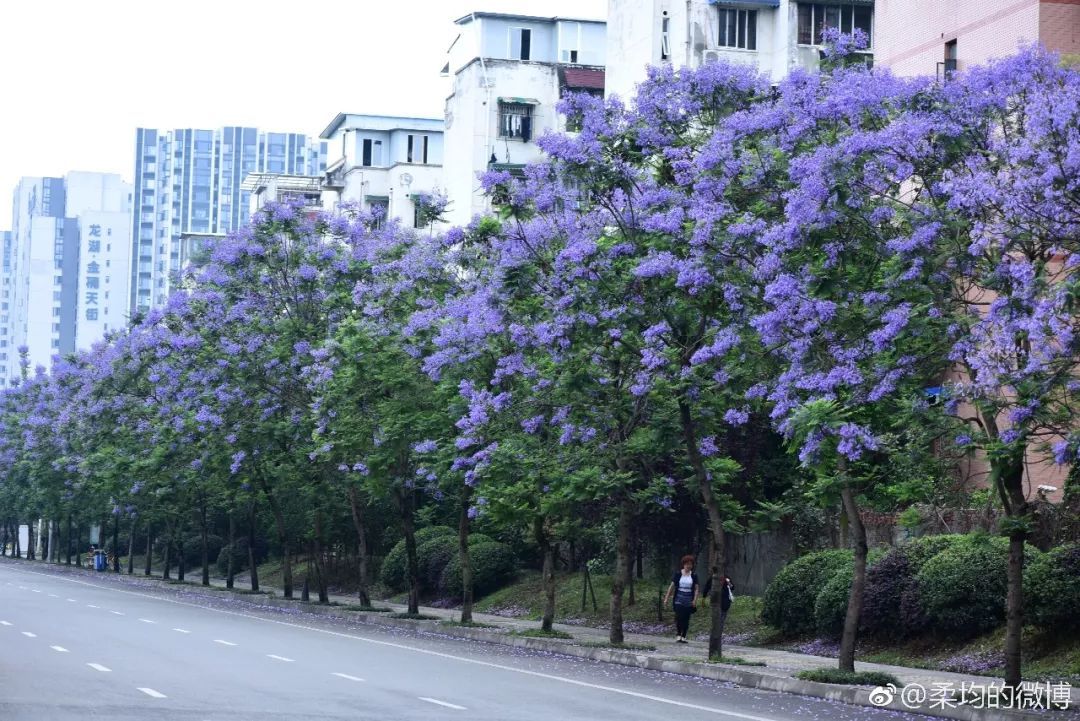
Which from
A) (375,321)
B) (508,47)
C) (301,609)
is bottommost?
(301,609)

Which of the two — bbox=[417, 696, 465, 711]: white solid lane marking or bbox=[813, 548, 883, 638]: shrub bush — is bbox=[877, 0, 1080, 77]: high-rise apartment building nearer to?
bbox=[813, 548, 883, 638]: shrub bush

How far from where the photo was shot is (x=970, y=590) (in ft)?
82.7

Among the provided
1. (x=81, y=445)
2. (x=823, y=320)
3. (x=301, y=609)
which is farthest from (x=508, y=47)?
(x=823, y=320)

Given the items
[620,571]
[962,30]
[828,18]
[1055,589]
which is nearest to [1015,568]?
[1055,589]

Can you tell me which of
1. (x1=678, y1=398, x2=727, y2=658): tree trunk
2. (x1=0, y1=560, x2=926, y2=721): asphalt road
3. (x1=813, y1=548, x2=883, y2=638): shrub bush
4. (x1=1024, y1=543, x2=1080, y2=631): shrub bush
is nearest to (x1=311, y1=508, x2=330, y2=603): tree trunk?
(x1=0, y1=560, x2=926, y2=721): asphalt road

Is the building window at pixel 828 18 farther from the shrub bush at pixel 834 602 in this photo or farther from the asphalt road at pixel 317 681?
the shrub bush at pixel 834 602

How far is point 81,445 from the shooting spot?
223 feet

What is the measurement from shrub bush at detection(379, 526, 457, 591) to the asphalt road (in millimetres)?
17847

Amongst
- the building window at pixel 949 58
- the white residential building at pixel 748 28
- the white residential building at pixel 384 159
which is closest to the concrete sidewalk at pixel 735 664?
the building window at pixel 949 58

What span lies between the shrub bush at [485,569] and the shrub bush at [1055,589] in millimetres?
25551

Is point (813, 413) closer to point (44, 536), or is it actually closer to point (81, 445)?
point (81, 445)

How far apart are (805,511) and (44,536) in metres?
82.1

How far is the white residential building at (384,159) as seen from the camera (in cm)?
8906

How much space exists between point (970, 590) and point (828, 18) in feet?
126
